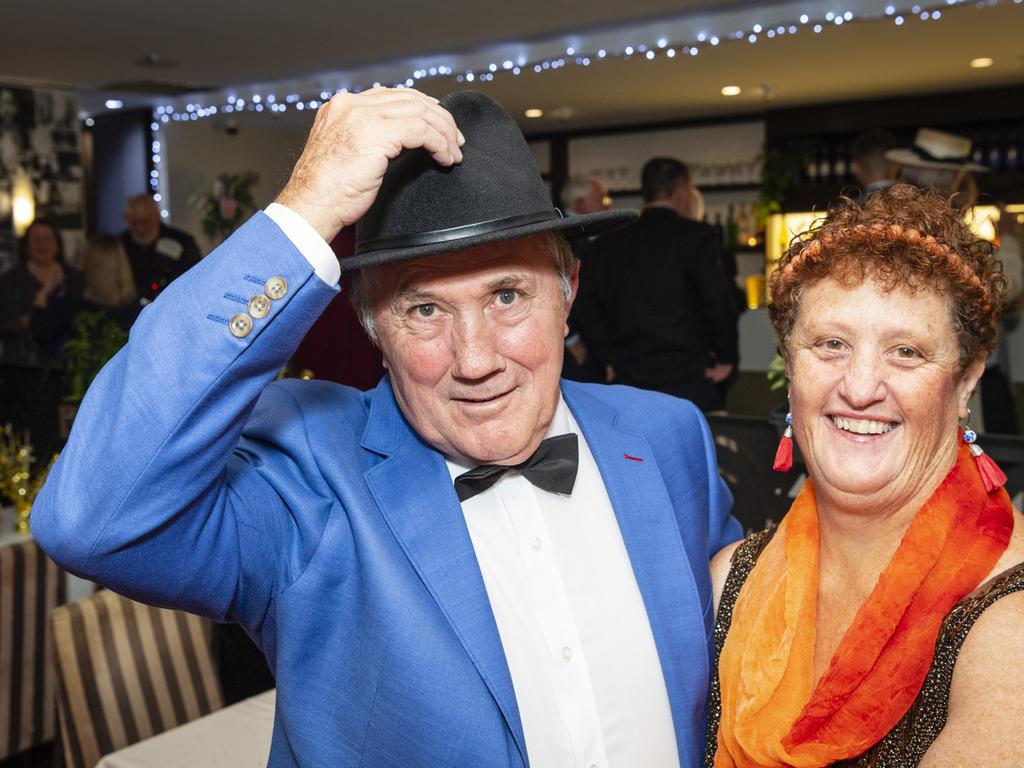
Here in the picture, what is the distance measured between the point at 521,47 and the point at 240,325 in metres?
6.58

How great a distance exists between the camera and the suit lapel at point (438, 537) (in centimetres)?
124

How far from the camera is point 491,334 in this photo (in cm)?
133

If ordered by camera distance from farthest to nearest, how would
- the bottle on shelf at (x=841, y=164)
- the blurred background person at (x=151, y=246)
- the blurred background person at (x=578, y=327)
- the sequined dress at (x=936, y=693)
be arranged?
the bottle on shelf at (x=841, y=164) → the blurred background person at (x=151, y=246) → the blurred background person at (x=578, y=327) → the sequined dress at (x=936, y=693)

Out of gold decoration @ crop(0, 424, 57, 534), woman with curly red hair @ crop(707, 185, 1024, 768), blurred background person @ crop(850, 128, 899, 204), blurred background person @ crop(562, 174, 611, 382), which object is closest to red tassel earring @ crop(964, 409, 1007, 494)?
woman with curly red hair @ crop(707, 185, 1024, 768)

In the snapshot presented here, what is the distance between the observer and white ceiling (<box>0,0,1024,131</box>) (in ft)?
19.7

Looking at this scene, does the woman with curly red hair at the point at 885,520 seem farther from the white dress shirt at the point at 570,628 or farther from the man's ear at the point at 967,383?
the white dress shirt at the point at 570,628

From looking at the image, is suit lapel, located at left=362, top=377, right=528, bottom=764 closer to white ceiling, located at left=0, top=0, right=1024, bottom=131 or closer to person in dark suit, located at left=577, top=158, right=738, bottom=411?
person in dark suit, located at left=577, top=158, right=738, bottom=411

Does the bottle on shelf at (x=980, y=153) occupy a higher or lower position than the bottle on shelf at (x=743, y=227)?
higher

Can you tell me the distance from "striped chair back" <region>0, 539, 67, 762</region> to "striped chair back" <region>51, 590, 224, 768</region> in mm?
816

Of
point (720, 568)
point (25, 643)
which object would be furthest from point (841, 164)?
point (720, 568)

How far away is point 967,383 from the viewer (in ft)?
4.69

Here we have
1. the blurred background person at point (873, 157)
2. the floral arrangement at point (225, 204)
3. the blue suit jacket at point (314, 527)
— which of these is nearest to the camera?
the blue suit jacket at point (314, 527)

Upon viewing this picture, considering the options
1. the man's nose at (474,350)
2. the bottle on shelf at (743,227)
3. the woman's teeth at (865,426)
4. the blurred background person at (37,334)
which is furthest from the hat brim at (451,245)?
the bottle on shelf at (743,227)

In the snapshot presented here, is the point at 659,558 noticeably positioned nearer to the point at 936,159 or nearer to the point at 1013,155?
the point at 936,159
